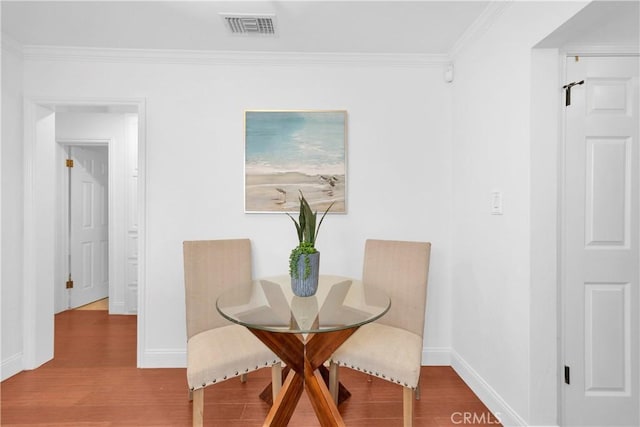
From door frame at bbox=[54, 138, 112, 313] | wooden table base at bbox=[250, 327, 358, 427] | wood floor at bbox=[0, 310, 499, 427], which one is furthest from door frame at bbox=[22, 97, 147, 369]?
wooden table base at bbox=[250, 327, 358, 427]

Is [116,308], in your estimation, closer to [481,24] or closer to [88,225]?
[88,225]

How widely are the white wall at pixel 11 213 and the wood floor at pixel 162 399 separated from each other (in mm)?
240

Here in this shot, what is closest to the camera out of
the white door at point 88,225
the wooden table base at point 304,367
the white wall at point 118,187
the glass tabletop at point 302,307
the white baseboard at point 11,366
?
the glass tabletop at point 302,307

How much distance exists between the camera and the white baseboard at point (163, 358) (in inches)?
105

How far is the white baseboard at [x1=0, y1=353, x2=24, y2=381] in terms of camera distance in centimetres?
245

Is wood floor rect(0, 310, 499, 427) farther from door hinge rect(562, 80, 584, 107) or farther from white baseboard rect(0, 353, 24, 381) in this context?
door hinge rect(562, 80, 584, 107)

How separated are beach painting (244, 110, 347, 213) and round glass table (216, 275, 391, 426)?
0.96m

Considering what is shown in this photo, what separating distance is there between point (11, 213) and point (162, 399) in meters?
1.80

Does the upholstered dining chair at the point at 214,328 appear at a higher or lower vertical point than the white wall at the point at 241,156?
lower

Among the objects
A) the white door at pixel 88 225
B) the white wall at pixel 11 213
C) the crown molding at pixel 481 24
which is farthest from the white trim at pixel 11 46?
the crown molding at pixel 481 24

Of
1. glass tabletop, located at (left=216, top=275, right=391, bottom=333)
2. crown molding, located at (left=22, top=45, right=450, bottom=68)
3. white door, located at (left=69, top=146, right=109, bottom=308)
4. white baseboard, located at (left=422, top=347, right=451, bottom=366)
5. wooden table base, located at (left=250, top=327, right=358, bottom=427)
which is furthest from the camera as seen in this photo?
white door, located at (left=69, top=146, right=109, bottom=308)

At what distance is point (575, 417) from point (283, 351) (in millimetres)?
1625

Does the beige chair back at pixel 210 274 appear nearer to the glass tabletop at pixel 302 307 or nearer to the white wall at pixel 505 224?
the glass tabletop at pixel 302 307

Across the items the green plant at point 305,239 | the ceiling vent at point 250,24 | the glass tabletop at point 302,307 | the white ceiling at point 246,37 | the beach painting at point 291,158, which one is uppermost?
the white ceiling at point 246,37
